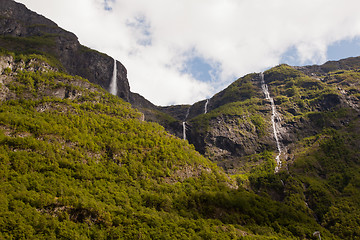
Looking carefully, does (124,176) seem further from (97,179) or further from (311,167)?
(311,167)

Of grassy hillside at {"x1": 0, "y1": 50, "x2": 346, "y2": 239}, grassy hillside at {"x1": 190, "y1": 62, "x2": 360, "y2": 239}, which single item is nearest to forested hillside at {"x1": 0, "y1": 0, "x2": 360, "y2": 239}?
grassy hillside at {"x1": 0, "y1": 50, "x2": 346, "y2": 239}

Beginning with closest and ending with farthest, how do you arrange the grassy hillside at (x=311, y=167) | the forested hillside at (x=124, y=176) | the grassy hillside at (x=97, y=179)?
the grassy hillside at (x=97, y=179) → the forested hillside at (x=124, y=176) → the grassy hillside at (x=311, y=167)

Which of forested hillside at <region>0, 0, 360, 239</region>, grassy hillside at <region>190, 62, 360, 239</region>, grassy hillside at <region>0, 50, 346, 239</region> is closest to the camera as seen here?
grassy hillside at <region>0, 50, 346, 239</region>

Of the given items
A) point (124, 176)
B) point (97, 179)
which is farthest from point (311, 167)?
point (97, 179)

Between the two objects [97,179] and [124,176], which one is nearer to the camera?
[97,179]

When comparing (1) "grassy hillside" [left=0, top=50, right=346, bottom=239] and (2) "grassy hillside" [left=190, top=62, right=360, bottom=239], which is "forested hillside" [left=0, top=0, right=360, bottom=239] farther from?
(2) "grassy hillside" [left=190, top=62, right=360, bottom=239]

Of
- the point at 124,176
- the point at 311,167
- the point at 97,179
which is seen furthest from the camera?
the point at 311,167

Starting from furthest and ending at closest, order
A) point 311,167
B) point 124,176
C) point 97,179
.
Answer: point 311,167 < point 124,176 < point 97,179

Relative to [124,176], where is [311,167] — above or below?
above

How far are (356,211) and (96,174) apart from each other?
118944 millimetres

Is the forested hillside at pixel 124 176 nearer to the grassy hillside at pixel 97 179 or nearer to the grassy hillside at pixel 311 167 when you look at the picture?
the grassy hillside at pixel 97 179

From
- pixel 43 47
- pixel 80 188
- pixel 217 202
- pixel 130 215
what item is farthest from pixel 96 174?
pixel 43 47

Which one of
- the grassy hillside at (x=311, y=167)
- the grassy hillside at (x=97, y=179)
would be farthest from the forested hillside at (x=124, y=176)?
the grassy hillside at (x=311, y=167)

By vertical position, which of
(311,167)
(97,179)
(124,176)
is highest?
(311,167)
